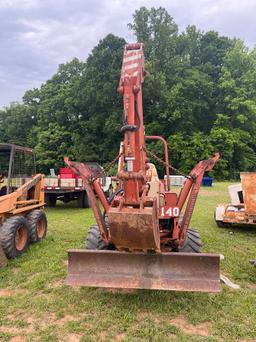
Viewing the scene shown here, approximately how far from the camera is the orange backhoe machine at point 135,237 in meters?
3.45

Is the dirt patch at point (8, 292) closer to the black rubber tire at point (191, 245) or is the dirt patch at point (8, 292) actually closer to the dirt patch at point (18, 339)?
the dirt patch at point (18, 339)

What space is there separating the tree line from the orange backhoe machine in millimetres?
23823

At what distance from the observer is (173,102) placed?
31172 mm

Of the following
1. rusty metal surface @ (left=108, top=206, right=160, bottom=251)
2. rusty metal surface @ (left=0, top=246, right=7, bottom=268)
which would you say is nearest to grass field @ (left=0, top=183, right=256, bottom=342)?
rusty metal surface @ (left=0, top=246, right=7, bottom=268)

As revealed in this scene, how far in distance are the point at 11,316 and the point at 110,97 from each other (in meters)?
28.2

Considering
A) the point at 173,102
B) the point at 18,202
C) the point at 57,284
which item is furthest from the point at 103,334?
the point at 173,102

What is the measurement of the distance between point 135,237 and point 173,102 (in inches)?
1137

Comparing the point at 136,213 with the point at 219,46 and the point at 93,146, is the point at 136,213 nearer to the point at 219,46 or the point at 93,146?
the point at 93,146

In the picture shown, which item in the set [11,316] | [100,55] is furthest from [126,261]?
[100,55]

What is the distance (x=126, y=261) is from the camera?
12.9 feet

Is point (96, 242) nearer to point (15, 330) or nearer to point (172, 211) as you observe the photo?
point (172, 211)

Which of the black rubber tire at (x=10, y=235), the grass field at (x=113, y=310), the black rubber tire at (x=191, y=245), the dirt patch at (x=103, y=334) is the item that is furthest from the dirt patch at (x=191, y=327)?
the black rubber tire at (x=10, y=235)

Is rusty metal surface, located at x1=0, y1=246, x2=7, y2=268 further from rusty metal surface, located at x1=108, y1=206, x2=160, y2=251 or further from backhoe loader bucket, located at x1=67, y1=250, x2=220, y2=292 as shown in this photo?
rusty metal surface, located at x1=108, y1=206, x2=160, y2=251

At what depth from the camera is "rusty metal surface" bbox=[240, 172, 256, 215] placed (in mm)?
7273
